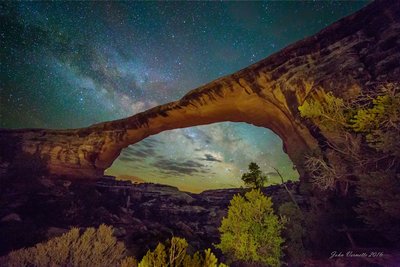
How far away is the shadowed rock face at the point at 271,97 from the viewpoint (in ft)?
35.8

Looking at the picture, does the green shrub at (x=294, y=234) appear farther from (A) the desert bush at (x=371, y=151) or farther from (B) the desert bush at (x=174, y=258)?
(B) the desert bush at (x=174, y=258)

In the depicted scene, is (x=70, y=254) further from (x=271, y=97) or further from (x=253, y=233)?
(x=271, y=97)

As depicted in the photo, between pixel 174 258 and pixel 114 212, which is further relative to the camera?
pixel 114 212

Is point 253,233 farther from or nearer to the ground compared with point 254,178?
nearer to the ground

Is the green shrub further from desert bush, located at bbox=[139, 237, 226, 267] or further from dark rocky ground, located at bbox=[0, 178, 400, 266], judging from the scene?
desert bush, located at bbox=[139, 237, 226, 267]

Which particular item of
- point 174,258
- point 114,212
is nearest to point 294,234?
point 174,258

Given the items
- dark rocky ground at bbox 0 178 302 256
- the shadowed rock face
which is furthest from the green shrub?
dark rocky ground at bbox 0 178 302 256

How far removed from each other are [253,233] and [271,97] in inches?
360

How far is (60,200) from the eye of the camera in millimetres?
20281

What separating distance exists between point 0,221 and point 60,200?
4.44 meters

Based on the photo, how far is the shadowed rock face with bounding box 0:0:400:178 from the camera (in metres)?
10.9

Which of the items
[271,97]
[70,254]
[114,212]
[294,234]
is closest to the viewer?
[70,254]

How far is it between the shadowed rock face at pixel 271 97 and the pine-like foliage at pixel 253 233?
17.0 feet

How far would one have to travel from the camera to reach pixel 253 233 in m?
11.9
